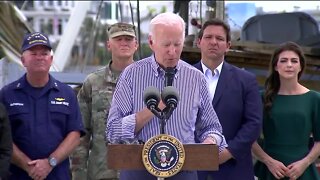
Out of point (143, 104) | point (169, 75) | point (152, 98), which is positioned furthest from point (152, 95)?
point (143, 104)

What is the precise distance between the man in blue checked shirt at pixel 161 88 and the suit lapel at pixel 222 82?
1.89 ft

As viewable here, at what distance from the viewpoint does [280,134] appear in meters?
4.83

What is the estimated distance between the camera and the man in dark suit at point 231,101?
451cm

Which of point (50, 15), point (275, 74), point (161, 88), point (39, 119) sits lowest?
point (50, 15)

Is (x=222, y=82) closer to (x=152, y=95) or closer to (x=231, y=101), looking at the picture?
(x=231, y=101)

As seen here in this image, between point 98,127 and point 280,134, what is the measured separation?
1360mm

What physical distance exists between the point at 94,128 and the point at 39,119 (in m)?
0.79

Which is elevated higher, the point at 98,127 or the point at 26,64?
the point at 26,64

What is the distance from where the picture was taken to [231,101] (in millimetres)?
4531

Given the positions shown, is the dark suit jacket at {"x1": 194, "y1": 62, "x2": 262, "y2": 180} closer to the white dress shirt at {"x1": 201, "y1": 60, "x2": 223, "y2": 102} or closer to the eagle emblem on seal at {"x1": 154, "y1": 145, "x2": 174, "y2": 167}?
the white dress shirt at {"x1": 201, "y1": 60, "x2": 223, "y2": 102}

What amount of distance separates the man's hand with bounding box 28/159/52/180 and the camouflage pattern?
72 cm

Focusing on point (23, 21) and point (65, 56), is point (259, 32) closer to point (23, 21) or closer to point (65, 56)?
point (23, 21)

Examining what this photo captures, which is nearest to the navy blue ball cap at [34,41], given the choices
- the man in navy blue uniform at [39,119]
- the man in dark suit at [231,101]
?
the man in navy blue uniform at [39,119]

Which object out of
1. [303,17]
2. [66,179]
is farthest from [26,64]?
[303,17]
